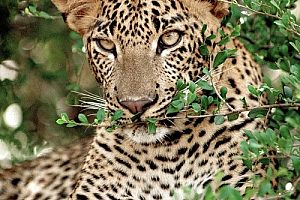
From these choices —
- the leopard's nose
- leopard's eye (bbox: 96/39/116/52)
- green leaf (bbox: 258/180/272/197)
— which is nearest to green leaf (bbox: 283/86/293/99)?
green leaf (bbox: 258/180/272/197)

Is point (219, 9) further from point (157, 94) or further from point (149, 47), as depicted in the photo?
point (157, 94)

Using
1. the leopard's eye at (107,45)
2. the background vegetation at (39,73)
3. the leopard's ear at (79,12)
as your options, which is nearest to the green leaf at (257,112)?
the leopard's eye at (107,45)

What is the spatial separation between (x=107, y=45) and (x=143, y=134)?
0.66 metres

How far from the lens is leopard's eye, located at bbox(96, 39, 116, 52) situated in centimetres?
758

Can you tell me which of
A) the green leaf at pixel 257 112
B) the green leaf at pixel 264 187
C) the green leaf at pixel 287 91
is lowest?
the green leaf at pixel 264 187

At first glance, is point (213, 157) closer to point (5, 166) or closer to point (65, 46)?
point (5, 166)

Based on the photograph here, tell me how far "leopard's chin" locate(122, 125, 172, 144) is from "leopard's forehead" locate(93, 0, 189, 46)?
1.66 feet

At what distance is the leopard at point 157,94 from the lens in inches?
286

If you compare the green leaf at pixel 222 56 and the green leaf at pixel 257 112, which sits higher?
the green leaf at pixel 222 56

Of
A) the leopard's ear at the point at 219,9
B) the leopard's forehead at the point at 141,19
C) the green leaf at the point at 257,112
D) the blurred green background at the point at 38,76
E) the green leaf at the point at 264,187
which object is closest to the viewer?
the green leaf at the point at 264,187

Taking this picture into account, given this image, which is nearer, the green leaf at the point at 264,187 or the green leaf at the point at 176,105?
the green leaf at the point at 264,187

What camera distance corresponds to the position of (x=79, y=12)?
793cm

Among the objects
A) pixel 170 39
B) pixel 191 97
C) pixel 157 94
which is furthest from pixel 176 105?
pixel 170 39

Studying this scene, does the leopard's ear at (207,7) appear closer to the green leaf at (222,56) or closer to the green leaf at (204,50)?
the green leaf at (204,50)
